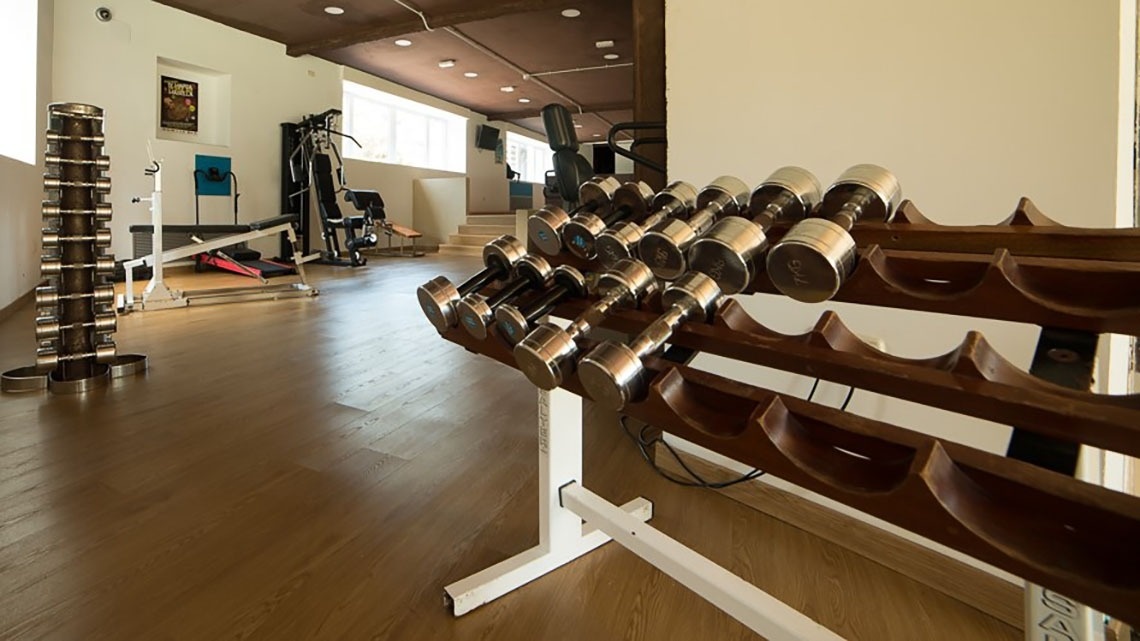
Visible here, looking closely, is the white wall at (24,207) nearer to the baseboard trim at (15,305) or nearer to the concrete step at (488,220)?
the baseboard trim at (15,305)

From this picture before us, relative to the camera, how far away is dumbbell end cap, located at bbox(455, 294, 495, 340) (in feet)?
2.53

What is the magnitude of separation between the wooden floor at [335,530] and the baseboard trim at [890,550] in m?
0.03

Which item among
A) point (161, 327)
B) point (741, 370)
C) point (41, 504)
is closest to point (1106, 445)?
point (741, 370)

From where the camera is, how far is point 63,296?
2322 mm

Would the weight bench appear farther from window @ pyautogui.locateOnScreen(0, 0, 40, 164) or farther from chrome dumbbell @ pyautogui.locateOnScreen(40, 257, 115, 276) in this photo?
chrome dumbbell @ pyautogui.locateOnScreen(40, 257, 115, 276)

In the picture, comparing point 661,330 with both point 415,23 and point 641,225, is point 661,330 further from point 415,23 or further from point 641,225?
point 415,23

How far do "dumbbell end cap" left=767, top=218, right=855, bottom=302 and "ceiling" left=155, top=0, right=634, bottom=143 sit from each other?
15.4 feet

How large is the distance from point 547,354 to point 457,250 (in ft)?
30.3

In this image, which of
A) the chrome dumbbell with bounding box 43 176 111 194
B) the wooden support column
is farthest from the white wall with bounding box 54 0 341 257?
the wooden support column

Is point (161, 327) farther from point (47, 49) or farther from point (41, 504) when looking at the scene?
point (47, 49)

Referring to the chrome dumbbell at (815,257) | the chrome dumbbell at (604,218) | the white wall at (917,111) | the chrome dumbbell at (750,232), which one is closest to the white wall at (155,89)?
the white wall at (917,111)

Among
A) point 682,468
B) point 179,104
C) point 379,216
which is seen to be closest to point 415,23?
point 379,216

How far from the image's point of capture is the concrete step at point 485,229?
9.51 meters

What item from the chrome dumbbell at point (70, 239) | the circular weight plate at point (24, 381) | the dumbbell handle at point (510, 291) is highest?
the chrome dumbbell at point (70, 239)
